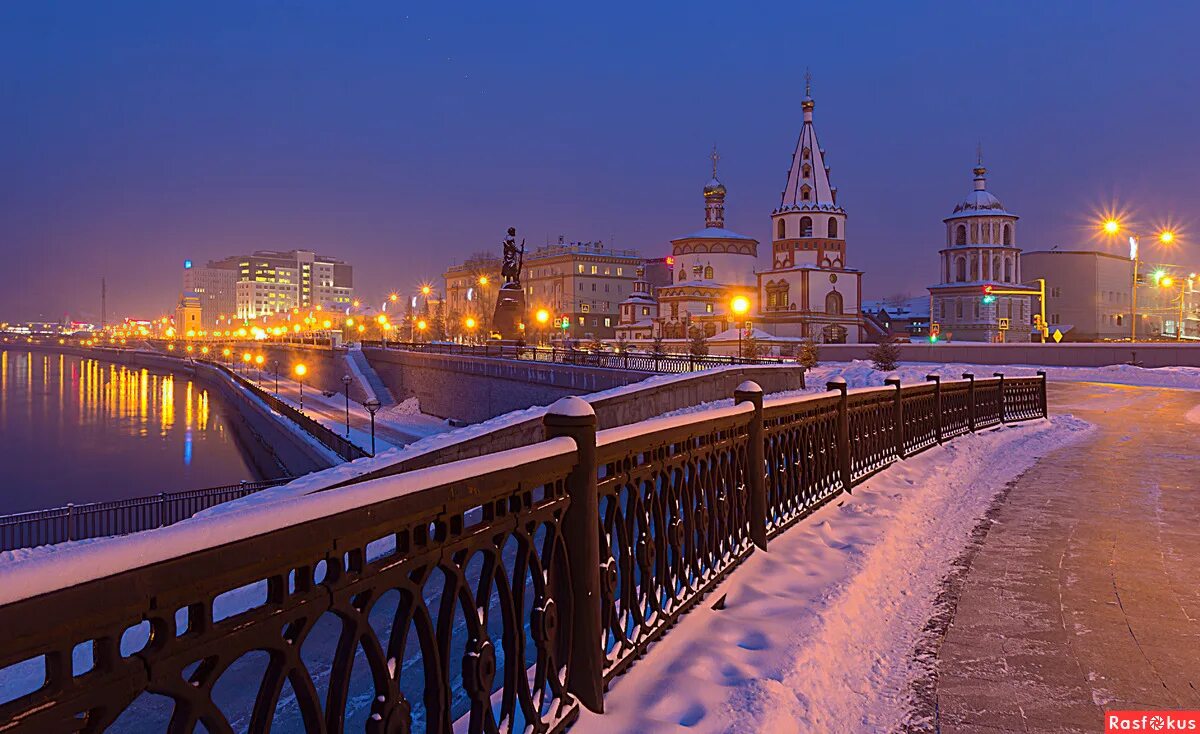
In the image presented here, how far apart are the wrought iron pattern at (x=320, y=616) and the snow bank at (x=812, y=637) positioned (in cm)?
71

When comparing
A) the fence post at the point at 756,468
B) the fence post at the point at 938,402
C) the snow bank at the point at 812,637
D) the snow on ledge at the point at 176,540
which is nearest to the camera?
the snow on ledge at the point at 176,540

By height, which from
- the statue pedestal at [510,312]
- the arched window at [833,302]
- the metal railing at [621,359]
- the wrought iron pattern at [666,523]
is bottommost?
the wrought iron pattern at [666,523]

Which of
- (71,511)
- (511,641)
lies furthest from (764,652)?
(71,511)

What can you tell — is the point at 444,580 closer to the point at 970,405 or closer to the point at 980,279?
the point at 970,405

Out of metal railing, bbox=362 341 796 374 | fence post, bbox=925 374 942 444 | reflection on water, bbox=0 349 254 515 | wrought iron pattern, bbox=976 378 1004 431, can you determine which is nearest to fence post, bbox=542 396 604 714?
fence post, bbox=925 374 942 444

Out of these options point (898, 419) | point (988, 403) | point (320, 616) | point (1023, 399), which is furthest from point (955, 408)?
point (320, 616)

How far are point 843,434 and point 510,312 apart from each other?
148 ft

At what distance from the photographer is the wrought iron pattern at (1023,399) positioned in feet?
60.8

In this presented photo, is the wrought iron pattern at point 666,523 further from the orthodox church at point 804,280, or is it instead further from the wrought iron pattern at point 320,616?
the orthodox church at point 804,280

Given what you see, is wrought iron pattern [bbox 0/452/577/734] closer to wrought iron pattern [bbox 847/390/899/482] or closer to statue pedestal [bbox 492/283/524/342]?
wrought iron pattern [bbox 847/390/899/482]

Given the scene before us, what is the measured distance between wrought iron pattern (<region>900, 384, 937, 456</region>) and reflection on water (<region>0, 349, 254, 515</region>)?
38348 mm

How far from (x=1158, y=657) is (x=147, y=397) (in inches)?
4097

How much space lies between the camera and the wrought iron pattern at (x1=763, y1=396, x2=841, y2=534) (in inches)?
279

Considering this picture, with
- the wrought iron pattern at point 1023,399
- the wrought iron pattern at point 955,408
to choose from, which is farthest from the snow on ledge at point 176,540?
the wrought iron pattern at point 1023,399
